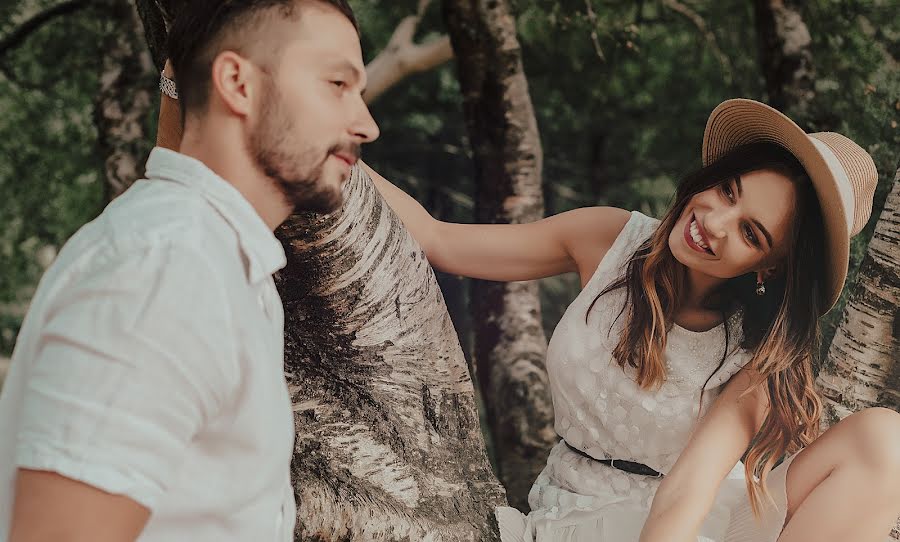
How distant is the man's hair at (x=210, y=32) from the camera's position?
1.36m

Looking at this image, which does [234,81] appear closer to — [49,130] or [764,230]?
[764,230]

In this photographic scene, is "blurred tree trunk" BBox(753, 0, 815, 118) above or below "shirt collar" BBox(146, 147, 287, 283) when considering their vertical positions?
below

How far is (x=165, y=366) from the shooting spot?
3.73ft

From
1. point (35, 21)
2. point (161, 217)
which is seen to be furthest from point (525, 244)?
point (35, 21)

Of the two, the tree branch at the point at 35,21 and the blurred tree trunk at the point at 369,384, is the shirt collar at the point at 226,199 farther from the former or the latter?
the tree branch at the point at 35,21

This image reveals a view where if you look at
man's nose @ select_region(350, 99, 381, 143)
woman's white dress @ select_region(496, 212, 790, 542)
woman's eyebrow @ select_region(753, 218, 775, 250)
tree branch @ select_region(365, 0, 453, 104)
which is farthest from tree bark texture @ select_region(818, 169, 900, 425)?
tree branch @ select_region(365, 0, 453, 104)

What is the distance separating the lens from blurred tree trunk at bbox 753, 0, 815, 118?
3666 millimetres

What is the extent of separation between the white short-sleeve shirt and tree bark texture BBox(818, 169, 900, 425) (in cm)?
168

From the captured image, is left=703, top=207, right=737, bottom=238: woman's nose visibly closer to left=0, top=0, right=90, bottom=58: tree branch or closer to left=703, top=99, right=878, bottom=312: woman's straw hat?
left=703, top=99, right=878, bottom=312: woman's straw hat

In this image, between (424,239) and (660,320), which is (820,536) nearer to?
(660,320)

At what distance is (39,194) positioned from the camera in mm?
6484

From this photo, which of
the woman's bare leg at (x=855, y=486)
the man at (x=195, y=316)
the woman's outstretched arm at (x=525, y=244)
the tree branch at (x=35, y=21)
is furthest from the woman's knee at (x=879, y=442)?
the tree branch at (x=35, y=21)

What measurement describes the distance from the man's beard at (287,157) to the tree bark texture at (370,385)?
32cm

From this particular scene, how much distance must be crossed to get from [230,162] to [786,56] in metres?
3.02
